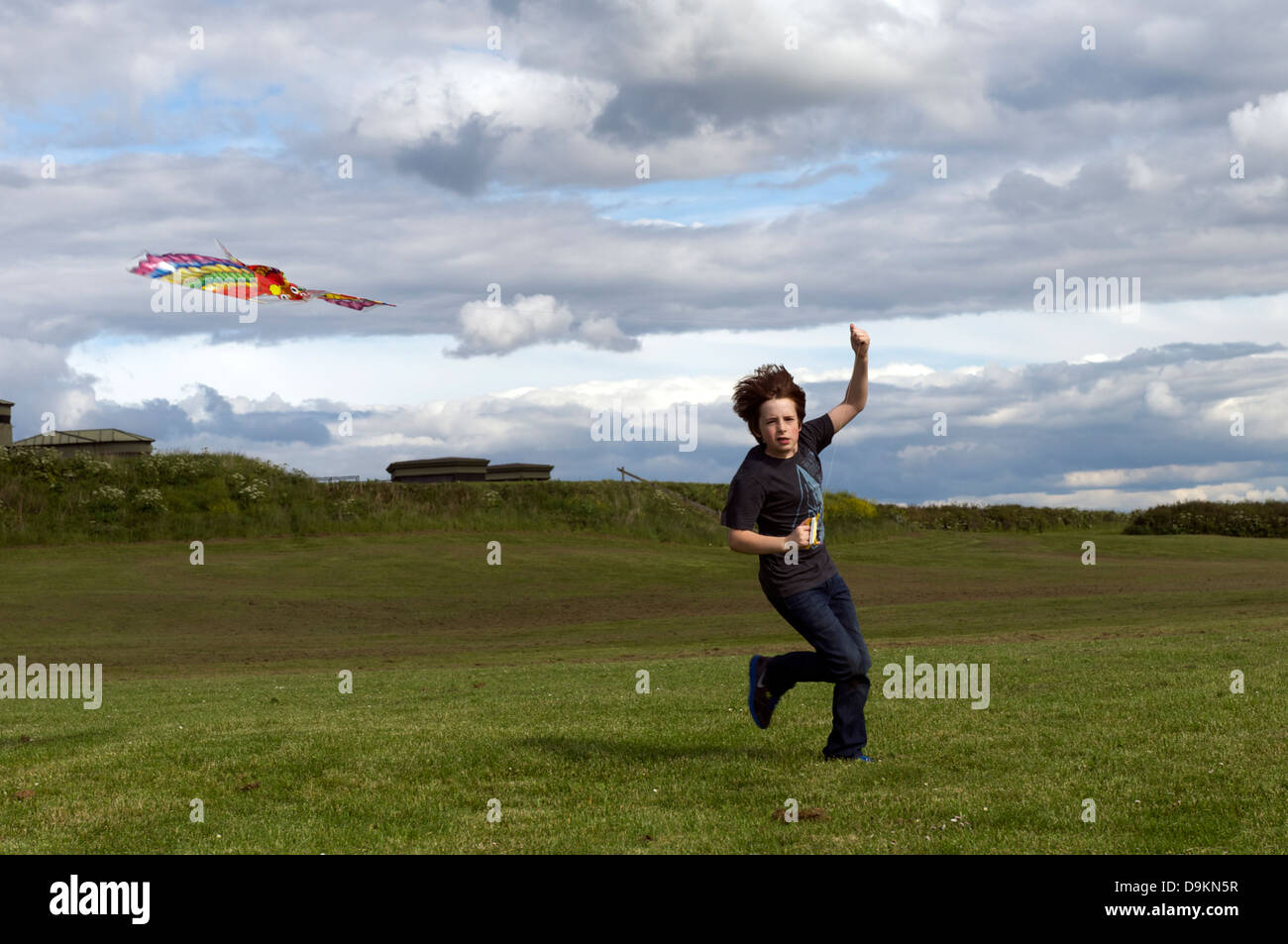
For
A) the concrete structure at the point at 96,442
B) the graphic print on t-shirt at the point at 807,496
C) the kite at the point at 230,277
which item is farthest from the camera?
the concrete structure at the point at 96,442

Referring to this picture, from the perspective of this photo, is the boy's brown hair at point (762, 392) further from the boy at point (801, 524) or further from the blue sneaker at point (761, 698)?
the blue sneaker at point (761, 698)

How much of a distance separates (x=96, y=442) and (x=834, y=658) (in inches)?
2450

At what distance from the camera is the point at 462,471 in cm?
6925

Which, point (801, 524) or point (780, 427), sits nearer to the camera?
point (780, 427)

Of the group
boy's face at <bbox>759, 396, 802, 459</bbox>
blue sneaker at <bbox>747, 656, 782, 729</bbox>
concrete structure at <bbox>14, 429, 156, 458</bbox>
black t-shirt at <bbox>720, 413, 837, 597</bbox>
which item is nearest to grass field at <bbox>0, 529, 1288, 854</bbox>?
blue sneaker at <bbox>747, 656, 782, 729</bbox>

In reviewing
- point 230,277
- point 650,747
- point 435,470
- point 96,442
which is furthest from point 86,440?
point 650,747

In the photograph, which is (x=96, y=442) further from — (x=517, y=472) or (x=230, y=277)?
(x=230, y=277)

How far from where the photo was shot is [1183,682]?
1164 centimetres

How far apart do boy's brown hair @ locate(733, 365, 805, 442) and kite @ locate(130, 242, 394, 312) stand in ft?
30.1

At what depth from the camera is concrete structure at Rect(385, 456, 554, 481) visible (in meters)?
68.3

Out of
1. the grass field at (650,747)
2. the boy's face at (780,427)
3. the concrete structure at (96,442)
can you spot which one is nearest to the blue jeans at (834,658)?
the grass field at (650,747)

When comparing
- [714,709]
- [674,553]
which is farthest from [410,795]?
[674,553]

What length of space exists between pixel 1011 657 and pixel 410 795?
10740 mm

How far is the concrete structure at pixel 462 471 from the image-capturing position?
68312 millimetres
